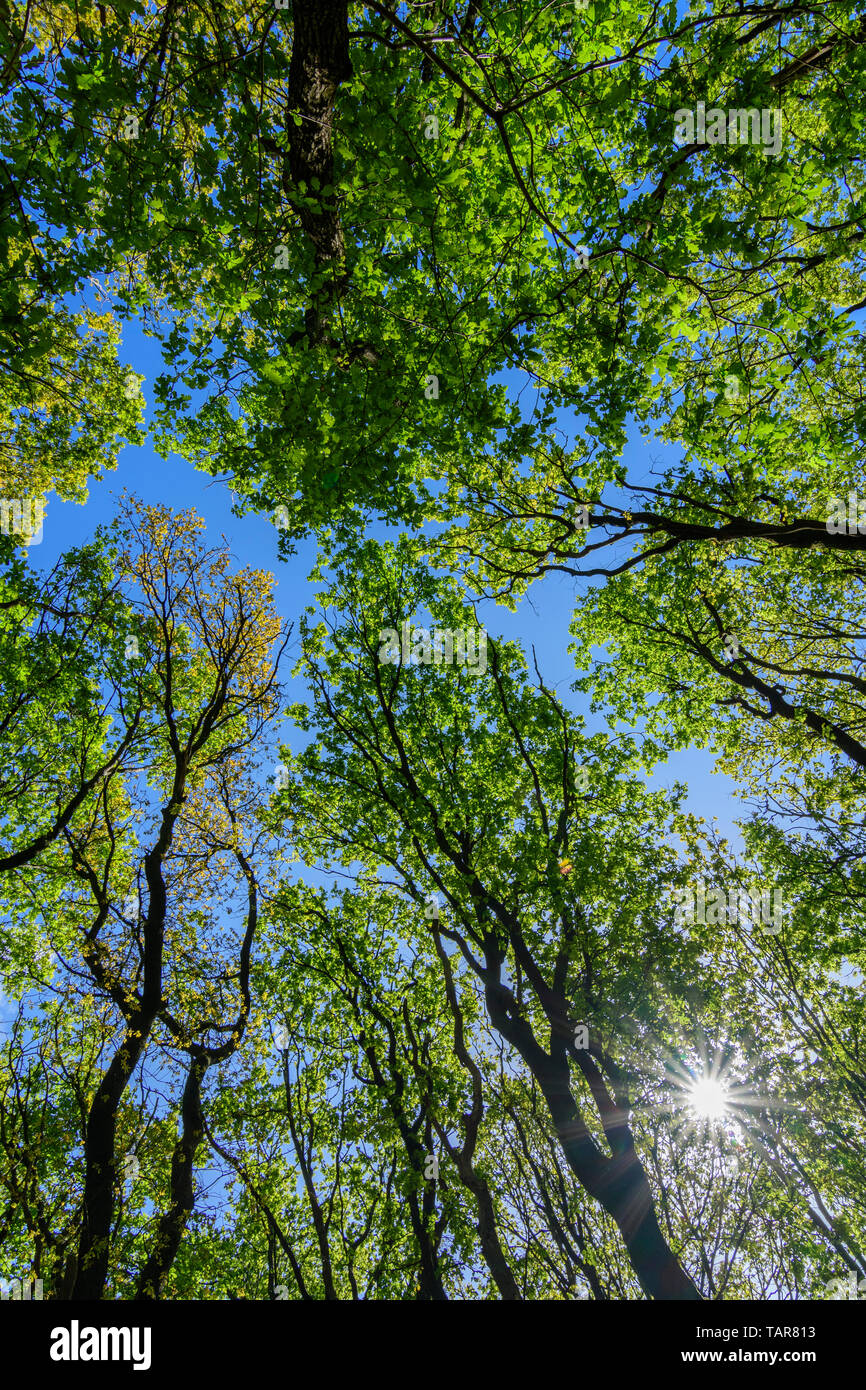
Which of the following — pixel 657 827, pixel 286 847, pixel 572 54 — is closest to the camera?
pixel 572 54

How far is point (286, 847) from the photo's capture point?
42.8 feet

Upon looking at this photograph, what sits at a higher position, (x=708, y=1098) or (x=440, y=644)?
(x=440, y=644)

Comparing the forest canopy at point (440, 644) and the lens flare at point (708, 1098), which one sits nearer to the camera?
the forest canopy at point (440, 644)

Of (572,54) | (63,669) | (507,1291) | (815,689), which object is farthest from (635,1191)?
(572,54)

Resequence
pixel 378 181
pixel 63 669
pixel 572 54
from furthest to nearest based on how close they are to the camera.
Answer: pixel 63 669
pixel 572 54
pixel 378 181

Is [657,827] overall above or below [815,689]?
below

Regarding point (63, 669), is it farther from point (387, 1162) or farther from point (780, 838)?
point (780, 838)

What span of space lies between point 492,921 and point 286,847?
5409mm

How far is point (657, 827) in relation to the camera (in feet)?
46.4

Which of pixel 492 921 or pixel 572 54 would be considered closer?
pixel 572 54

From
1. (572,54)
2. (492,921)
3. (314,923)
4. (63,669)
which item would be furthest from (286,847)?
(572,54)

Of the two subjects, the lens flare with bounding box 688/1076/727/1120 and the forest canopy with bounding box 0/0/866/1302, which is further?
the lens flare with bounding box 688/1076/727/1120

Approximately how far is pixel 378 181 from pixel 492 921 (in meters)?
10.9

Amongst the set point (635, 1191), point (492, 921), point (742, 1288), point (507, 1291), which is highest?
point (492, 921)
